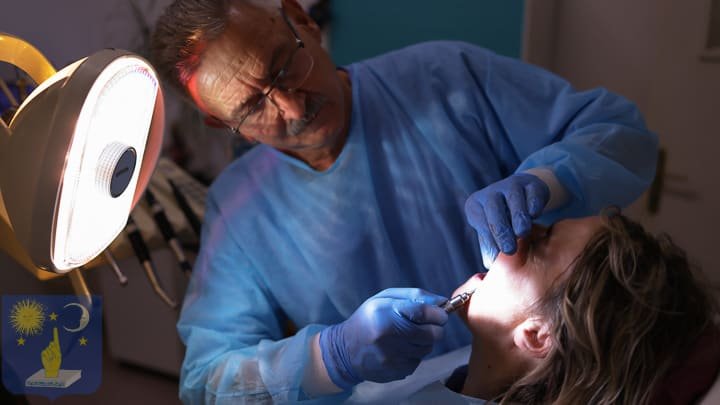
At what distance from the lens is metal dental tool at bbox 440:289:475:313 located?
95 cm

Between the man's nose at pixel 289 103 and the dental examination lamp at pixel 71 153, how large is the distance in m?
0.25

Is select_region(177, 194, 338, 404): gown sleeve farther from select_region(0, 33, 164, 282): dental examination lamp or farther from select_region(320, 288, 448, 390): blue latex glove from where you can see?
select_region(0, 33, 164, 282): dental examination lamp

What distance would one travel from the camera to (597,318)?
0.89 m

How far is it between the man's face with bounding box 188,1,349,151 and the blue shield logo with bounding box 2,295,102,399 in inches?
15.3

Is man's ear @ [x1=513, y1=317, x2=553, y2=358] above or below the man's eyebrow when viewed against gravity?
below

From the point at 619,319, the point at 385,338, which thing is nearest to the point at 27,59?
the point at 385,338

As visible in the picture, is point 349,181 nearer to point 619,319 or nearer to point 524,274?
point 524,274

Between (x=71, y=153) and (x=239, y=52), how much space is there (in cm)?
39

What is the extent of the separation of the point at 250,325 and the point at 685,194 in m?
1.19

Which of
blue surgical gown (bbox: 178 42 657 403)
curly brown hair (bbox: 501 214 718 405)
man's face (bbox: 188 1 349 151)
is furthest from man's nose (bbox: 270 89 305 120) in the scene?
curly brown hair (bbox: 501 214 718 405)

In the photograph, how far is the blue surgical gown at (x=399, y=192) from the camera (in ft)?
3.57

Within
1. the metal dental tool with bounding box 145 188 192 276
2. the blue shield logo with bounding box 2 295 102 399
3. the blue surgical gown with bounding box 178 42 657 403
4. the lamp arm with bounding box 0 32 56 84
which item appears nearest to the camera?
the lamp arm with bounding box 0 32 56 84

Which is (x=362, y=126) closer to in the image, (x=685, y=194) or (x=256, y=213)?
(x=256, y=213)

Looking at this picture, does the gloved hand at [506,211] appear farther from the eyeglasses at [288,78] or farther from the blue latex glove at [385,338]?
the eyeglasses at [288,78]
